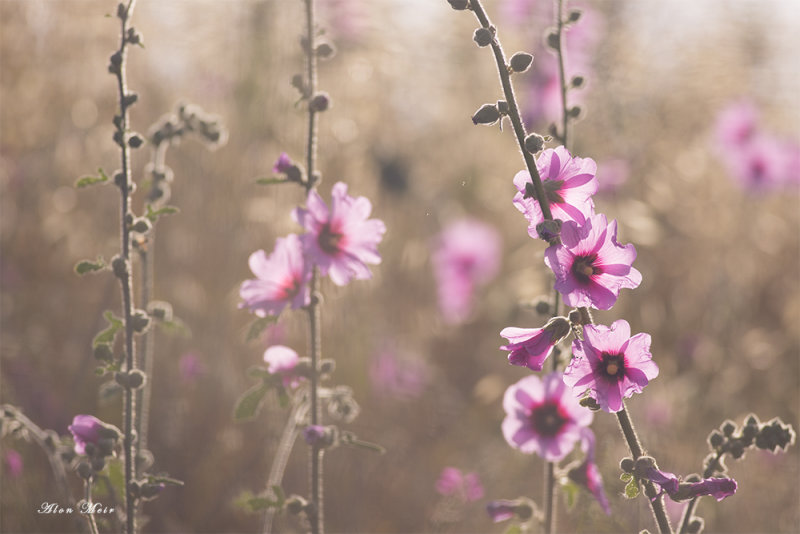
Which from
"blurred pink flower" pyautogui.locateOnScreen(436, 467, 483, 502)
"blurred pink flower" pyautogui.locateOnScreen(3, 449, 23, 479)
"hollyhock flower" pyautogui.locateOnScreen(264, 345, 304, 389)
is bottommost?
"blurred pink flower" pyautogui.locateOnScreen(3, 449, 23, 479)

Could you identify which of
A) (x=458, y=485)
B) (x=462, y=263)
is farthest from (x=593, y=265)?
(x=462, y=263)

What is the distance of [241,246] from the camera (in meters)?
3.26

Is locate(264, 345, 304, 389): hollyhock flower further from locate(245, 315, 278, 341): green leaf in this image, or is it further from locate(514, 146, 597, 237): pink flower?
locate(514, 146, 597, 237): pink flower

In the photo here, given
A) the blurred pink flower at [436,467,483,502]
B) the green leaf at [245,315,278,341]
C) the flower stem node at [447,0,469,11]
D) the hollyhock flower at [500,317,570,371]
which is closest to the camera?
the hollyhock flower at [500,317,570,371]

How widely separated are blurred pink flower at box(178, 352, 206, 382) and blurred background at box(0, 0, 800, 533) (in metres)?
0.02

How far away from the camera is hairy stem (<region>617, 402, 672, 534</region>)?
113cm

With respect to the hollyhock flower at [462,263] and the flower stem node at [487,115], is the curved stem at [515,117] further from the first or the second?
the hollyhock flower at [462,263]

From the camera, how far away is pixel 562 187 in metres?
1.21

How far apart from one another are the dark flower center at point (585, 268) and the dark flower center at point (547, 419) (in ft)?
1.76

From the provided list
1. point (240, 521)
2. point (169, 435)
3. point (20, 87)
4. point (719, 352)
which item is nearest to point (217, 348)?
point (169, 435)

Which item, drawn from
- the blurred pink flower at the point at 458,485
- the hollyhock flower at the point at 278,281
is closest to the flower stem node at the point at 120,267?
the hollyhock flower at the point at 278,281

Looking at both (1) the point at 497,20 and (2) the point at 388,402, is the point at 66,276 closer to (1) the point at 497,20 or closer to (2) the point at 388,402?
(2) the point at 388,402

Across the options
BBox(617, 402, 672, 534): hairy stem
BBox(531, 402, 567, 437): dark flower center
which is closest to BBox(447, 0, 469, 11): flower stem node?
BBox(617, 402, 672, 534): hairy stem

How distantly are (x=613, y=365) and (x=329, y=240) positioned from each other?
624 mm
